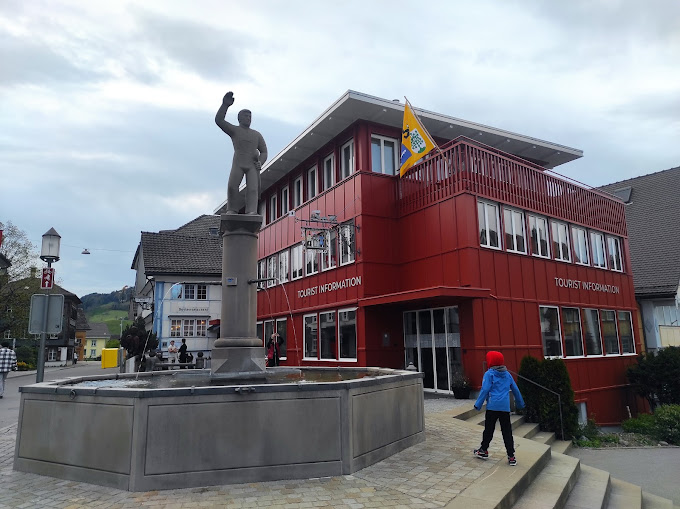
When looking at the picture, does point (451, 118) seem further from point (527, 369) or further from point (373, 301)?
point (527, 369)

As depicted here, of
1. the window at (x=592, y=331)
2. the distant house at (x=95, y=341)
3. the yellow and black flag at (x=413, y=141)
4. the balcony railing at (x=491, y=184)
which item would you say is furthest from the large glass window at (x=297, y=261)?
the distant house at (x=95, y=341)

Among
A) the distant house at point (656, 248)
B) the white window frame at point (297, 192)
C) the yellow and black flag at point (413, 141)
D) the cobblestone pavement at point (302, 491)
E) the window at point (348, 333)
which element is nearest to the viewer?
the cobblestone pavement at point (302, 491)

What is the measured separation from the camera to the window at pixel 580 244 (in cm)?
2092

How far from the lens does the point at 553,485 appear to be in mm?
7066

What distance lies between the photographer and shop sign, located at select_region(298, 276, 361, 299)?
63.9 ft

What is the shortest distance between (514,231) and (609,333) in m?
7.48

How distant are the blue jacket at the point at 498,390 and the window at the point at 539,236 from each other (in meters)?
12.0

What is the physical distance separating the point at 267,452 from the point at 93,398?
2273 mm

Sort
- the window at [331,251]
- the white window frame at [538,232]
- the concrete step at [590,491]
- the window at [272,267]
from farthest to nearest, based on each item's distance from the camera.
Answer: the window at [272,267] < the window at [331,251] < the white window frame at [538,232] < the concrete step at [590,491]

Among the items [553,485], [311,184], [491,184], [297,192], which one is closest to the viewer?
[553,485]

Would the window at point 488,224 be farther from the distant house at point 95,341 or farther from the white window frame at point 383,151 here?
the distant house at point 95,341

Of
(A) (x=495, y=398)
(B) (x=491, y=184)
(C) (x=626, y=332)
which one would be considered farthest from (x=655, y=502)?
(C) (x=626, y=332)

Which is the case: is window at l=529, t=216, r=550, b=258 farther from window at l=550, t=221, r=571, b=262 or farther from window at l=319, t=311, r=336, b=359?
window at l=319, t=311, r=336, b=359

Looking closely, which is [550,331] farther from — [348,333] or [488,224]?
[348,333]
